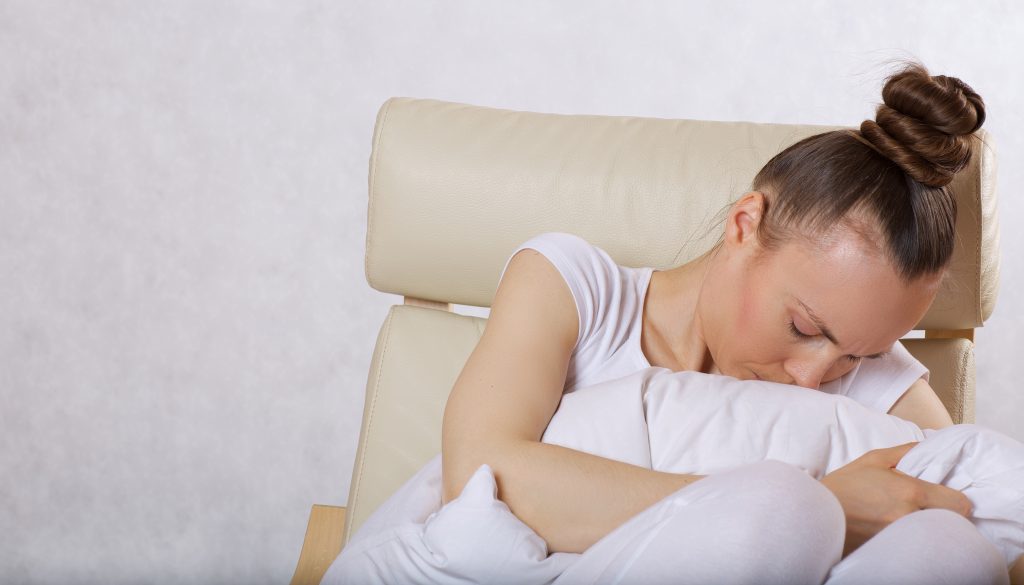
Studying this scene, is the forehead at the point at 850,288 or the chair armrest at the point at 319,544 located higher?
the forehead at the point at 850,288

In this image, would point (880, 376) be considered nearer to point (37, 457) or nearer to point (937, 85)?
point (937, 85)

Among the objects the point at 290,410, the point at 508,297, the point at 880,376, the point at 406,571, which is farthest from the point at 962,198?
the point at 290,410

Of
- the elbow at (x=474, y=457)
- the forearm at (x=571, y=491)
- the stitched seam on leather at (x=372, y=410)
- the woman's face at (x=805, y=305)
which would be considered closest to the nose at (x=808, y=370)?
the woman's face at (x=805, y=305)

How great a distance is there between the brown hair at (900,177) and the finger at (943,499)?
212mm

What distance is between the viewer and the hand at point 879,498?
0.92 meters

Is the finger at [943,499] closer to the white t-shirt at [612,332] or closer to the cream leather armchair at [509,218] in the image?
the white t-shirt at [612,332]

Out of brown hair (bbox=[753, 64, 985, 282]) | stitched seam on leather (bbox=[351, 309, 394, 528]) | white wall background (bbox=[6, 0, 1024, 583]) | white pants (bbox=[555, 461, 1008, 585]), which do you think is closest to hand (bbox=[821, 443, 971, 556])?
white pants (bbox=[555, 461, 1008, 585])

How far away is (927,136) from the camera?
104 centimetres

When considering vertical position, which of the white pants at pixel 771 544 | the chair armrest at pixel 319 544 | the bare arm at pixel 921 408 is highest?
the white pants at pixel 771 544

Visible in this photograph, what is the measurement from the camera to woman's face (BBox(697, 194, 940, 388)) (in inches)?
40.1

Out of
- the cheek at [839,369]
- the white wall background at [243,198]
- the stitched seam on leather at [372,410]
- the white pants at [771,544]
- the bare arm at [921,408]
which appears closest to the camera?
the white pants at [771,544]

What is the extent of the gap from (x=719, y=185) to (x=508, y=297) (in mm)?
382

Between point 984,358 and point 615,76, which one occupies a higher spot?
point 615,76

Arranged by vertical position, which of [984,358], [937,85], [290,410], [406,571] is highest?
[937,85]
